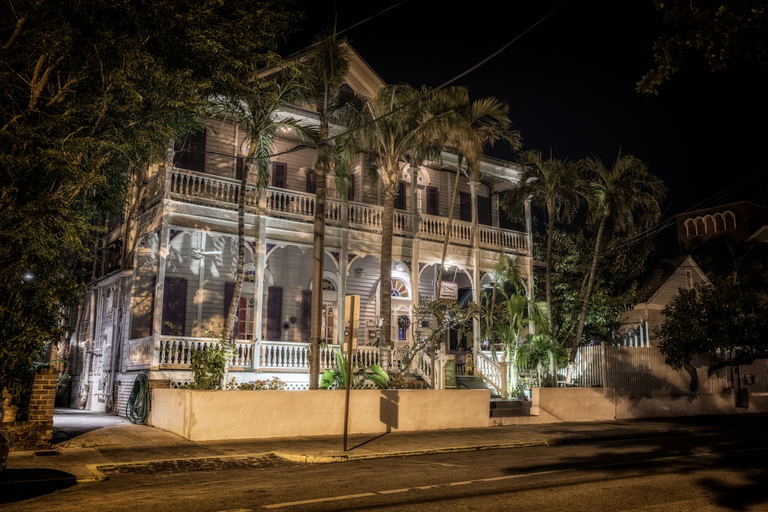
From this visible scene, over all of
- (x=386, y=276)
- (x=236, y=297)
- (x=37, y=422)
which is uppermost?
(x=386, y=276)

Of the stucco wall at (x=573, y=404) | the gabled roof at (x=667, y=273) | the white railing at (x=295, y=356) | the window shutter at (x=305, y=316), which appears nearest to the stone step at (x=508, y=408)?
the stucco wall at (x=573, y=404)

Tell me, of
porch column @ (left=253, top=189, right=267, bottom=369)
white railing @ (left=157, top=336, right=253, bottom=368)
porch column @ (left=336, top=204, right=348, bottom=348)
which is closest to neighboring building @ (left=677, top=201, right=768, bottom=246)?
porch column @ (left=336, top=204, right=348, bottom=348)

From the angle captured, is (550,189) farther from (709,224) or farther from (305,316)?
(709,224)

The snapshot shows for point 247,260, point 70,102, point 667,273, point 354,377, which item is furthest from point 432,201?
point 70,102

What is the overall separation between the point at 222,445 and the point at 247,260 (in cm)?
1011

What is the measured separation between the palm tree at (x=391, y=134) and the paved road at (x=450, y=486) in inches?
317

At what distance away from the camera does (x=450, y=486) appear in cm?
793

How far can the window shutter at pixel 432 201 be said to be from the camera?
2553 cm

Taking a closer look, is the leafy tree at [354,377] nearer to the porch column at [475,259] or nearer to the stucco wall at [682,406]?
the porch column at [475,259]

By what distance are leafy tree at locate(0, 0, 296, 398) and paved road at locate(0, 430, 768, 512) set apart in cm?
423

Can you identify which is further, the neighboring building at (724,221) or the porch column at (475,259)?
the neighboring building at (724,221)

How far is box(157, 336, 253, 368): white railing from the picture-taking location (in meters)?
16.1

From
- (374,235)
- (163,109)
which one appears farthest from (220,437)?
(374,235)

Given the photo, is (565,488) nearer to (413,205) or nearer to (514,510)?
(514,510)
